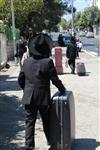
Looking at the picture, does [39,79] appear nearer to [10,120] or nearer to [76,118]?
[10,120]

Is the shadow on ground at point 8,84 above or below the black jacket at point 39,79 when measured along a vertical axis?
below

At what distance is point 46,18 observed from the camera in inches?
2596

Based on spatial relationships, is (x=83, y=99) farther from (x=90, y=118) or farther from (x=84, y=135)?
(x=84, y=135)

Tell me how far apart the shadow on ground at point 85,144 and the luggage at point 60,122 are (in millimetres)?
807

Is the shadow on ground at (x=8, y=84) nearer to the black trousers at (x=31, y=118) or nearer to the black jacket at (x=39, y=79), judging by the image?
the black trousers at (x=31, y=118)

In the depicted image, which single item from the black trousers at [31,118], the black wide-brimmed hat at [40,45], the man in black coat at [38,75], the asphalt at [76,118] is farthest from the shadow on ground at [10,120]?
the black wide-brimmed hat at [40,45]

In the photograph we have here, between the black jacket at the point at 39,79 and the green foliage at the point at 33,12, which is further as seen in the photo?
the green foliage at the point at 33,12

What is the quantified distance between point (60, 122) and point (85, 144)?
4.55 feet

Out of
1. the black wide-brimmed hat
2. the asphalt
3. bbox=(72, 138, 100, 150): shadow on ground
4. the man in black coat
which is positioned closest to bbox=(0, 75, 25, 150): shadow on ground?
the asphalt

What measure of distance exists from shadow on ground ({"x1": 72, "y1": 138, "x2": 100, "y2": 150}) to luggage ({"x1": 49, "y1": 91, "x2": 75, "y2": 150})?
2.65 feet

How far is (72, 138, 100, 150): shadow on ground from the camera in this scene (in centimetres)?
952

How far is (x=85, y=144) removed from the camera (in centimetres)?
984

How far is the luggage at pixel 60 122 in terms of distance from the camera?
28.2 feet

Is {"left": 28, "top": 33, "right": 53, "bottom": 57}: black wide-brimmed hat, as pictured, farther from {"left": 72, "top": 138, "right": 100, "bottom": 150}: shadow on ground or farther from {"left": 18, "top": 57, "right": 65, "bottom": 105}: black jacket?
{"left": 72, "top": 138, "right": 100, "bottom": 150}: shadow on ground
